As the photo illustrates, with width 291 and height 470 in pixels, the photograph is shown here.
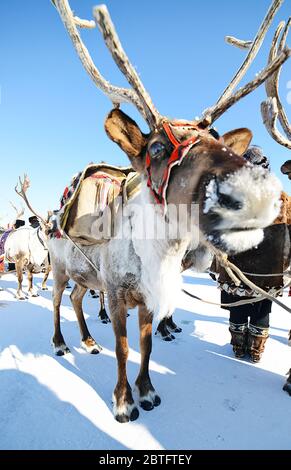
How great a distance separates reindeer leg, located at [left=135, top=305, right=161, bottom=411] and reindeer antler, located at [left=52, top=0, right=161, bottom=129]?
1.71 metres

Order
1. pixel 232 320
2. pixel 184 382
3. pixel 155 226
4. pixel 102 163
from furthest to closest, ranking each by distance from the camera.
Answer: pixel 232 320
pixel 102 163
pixel 184 382
pixel 155 226

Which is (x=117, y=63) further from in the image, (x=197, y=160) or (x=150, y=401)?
(x=150, y=401)

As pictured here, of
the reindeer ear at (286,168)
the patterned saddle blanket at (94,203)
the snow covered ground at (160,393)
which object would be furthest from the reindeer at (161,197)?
the reindeer ear at (286,168)

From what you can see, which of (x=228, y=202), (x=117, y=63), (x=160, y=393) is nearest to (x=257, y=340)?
(x=160, y=393)

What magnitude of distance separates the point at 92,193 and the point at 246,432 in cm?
252

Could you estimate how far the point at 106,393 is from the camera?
2.61 metres

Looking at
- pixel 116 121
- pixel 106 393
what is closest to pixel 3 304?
pixel 106 393

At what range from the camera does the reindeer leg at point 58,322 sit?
3517mm

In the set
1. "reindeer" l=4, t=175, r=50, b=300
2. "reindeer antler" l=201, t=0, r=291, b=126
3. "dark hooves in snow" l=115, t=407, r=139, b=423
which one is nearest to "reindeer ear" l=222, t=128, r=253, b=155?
"reindeer antler" l=201, t=0, r=291, b=126

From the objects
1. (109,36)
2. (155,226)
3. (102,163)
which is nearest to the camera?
(109,36)

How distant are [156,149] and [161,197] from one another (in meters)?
0.30

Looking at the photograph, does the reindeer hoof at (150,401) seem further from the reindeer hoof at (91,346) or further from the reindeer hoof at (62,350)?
the reindeer hoof at (62,350)

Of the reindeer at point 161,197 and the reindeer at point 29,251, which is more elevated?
the reindeer at point 161,197
